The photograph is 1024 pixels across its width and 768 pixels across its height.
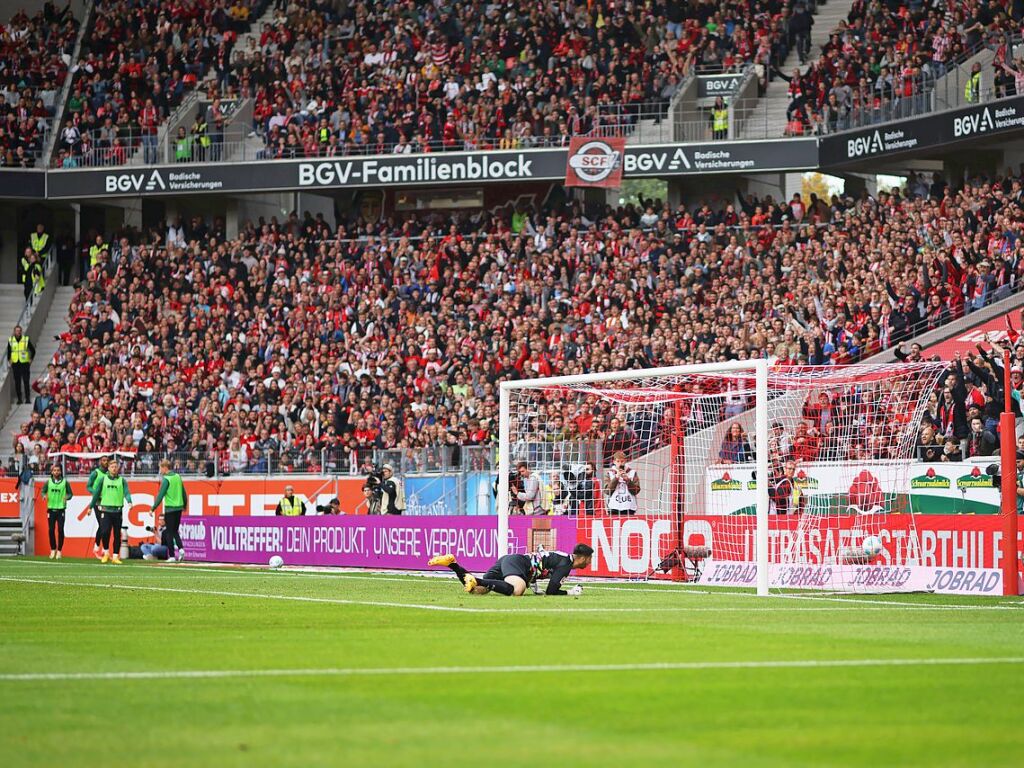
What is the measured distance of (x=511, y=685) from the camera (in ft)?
30.5

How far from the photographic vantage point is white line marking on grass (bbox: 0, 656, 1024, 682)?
9.69m

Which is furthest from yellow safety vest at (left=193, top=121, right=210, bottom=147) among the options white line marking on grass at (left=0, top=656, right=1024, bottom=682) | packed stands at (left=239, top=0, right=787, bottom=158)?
white line marking on grass at (left=0, top=656, right=1024, bottom=682)

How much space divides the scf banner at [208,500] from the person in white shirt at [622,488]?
972 cm

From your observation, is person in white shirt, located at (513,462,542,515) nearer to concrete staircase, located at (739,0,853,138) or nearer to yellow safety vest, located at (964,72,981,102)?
yellow safety vest, located at (964,72,981,102)

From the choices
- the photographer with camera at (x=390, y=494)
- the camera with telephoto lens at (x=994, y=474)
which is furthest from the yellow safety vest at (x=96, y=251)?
the camera with telephoto lens at (x=994, y=474)

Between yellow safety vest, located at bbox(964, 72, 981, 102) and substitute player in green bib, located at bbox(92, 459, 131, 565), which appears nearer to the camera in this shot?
substitute player in green bib, located at bbox(92, 459, 131, 565)

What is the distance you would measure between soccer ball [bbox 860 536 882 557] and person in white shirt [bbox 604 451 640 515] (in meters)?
4.56

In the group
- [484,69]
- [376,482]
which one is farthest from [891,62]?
[376,482]

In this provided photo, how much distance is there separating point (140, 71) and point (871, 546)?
34.5 metres

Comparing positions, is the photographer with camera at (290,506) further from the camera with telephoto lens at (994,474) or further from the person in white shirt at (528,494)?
the camera with telephoto lens at (994,474)

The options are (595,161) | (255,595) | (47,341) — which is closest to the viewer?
(255,595)

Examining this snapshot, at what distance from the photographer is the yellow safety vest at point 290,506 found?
32094 mm

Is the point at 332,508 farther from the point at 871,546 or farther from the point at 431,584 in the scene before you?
the point at 871,546

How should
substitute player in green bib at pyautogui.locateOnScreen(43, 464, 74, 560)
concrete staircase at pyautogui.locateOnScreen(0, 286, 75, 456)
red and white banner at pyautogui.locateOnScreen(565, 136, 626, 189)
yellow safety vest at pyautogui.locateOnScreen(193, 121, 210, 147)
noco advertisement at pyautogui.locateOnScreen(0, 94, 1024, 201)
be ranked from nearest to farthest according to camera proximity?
substitute player in green bib at pyautogui.locateOnScreen(43, 464, 74, 560) → noco advertisement at pyautogui.locateOnScreen(0, 94, 1024, 201) → red and white banner at pyautogui.locateOnScreen(565, 136, 626, 189) → concrete staircase at pyautogui.locateOnScreen(0, 286, 75, 456) → yellow safety vest at pyautogui.locateOnScreen(193, 121, 210, 147)
